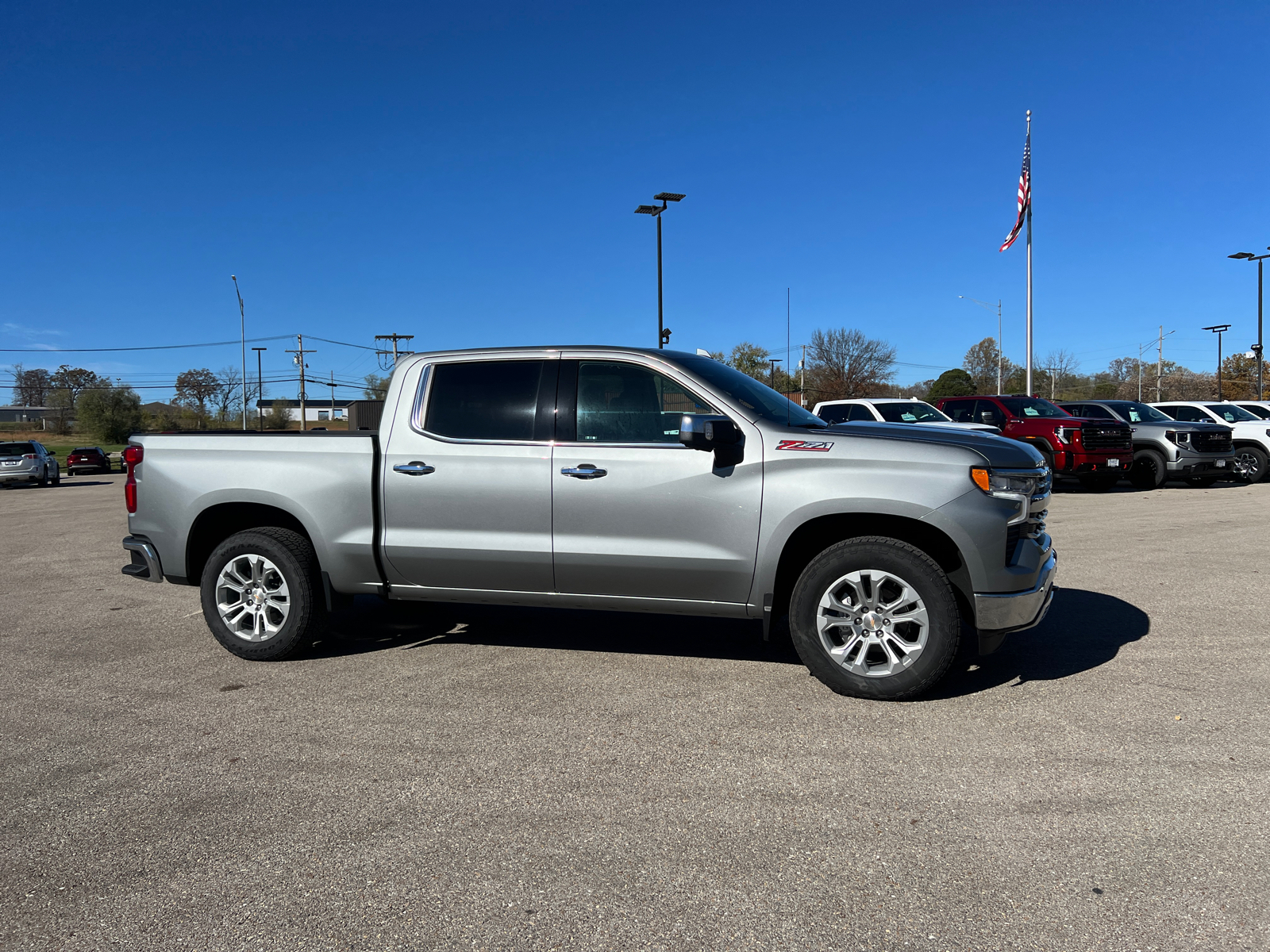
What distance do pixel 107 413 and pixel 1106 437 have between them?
254 feet

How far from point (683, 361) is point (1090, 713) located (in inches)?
110

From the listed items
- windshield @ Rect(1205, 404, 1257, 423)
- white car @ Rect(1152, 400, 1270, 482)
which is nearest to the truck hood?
white car @ Rect(1152, 400, 1270, 482)

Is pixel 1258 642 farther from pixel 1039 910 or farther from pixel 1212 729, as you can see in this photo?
pixel 1039 910

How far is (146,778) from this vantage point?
376 centimetres

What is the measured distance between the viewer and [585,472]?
495 cm

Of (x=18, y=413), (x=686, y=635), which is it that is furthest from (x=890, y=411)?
(x=18, y=413)

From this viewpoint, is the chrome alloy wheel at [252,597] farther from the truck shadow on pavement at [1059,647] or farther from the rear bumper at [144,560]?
the truck shadow on pavement at [1059,647]

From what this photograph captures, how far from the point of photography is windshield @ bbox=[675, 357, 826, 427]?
5027 mm

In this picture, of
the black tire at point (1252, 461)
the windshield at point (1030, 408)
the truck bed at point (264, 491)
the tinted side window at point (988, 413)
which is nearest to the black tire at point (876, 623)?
the truck bed at point (264, 491)

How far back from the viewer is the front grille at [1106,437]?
1648cm

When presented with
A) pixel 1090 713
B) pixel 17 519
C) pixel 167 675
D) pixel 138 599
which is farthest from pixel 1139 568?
pixel 17 519

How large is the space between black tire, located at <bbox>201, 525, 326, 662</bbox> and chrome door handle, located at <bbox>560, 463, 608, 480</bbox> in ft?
5.86

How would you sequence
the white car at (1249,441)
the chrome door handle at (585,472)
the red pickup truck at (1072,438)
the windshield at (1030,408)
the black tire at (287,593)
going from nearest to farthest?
the chrome door handle at (585,472) → the black tire at (287,593) → the red pickup truck at (1072,438) → the windshield at (1030,408) → the white car at (1249,441)

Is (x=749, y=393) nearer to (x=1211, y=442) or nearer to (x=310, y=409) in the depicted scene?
(x=1211, y=442)
